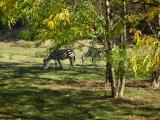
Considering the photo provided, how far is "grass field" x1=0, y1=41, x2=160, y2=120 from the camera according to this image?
2227 cm

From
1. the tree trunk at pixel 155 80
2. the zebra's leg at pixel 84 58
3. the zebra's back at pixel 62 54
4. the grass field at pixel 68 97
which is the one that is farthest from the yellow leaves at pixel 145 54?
the zebra's leg at pixel 84 58

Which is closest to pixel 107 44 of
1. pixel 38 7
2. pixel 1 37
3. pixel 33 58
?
pixel 38 7

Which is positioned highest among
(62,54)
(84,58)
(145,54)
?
(145,54)

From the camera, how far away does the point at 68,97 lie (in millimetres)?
26141

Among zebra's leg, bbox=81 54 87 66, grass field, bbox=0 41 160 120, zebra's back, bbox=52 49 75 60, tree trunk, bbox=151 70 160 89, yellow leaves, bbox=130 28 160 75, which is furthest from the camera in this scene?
zebra's leg, bbox=81 54 87 66

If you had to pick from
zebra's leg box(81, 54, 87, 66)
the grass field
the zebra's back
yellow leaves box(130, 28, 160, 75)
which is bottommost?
the grass field

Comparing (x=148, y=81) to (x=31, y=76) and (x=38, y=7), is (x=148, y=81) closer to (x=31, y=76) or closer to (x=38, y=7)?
(x=31, y=76)

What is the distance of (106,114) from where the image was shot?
22281 mm

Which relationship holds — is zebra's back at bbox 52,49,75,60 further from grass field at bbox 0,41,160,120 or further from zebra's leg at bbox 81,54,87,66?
zebra's leg at bbox 81,54,87,66

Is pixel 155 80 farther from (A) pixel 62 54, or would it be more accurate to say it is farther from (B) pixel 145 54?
(B) pixel 145 54

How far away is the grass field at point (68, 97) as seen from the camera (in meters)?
22.3

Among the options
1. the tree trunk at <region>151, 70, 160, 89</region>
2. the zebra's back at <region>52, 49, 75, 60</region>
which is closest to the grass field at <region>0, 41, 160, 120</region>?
the tree trunk at <region>151, 70, 160, 89</region>

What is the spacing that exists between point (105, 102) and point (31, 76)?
10781 millimetres

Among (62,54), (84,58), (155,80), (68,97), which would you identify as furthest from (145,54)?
(84,58)
